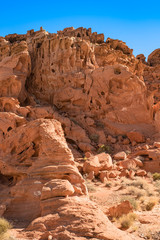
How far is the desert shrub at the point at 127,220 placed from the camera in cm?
638

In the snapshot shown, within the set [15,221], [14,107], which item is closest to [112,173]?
[15,221]

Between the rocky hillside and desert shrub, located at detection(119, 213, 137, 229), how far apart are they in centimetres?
137

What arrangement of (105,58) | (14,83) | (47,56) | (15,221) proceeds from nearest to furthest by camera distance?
(15,221)
(14,83)
(47,56)
(105,58)

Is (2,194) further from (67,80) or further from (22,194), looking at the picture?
(67,80)

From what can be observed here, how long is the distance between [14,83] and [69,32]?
12.7m

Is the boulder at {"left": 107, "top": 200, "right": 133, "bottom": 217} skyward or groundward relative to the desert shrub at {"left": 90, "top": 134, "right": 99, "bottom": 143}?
groundward

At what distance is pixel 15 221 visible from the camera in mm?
6750

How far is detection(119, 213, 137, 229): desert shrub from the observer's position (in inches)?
251

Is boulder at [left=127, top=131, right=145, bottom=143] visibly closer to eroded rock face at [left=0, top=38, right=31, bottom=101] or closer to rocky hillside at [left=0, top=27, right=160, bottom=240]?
rocky hillside at [left=0, top=27, right=160, bottom=240]

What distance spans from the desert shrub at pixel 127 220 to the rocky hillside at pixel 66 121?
4.49 ft

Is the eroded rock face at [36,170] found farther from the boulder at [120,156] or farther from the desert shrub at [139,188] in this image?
the boulder at [120,156]

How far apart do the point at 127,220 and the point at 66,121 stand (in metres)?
11.9

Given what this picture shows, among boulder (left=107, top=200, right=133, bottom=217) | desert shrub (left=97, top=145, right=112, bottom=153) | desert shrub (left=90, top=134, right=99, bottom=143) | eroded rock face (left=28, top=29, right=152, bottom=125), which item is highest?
eroded rock face (left=28, top=29, right=152, bottom=125)

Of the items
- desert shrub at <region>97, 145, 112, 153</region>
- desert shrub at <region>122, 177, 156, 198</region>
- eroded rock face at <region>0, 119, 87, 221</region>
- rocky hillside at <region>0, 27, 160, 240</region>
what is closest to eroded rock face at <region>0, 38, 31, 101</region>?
rocky hillside at <region>0, 27, 160, 240</region>
